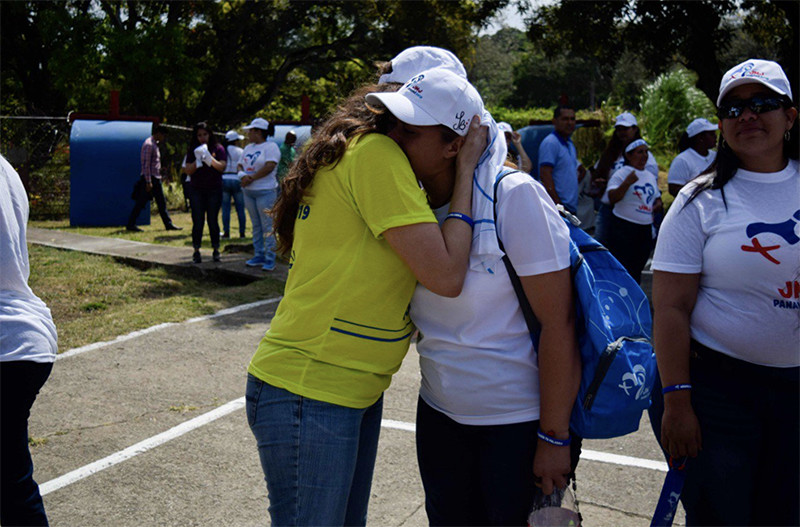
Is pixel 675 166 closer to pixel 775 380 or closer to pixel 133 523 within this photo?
pixel 775 380

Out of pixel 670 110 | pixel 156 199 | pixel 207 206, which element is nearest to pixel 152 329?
pixel 207 206

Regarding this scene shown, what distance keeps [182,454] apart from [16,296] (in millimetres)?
2010

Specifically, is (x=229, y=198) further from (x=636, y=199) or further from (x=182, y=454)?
(x=182, y=454)

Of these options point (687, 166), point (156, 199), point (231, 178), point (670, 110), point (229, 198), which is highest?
point (670, 110)

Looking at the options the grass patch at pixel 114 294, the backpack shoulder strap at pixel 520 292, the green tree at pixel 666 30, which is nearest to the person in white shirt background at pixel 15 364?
the backpack shoulder strap at pixel 520 292

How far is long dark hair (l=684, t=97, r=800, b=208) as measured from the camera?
8.27ft

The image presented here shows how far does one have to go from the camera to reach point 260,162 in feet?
32.8

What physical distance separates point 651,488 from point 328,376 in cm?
258

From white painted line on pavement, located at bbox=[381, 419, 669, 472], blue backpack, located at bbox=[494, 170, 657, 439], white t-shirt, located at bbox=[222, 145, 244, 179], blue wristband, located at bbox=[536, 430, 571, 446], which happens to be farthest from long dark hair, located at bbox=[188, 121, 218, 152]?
blue wristband, located at bbox=[536, 430, 571, 446]

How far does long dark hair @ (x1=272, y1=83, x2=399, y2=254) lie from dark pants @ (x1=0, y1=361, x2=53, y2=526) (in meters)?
1.04

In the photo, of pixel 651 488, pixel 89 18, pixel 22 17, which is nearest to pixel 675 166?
pixel 651 488

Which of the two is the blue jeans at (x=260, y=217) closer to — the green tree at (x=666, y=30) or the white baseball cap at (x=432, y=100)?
the green tree at (x=666, y=30)

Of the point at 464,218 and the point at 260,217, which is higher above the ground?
the point at 464,218

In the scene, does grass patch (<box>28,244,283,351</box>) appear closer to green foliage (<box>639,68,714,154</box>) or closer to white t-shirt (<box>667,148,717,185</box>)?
white t-shirt (<box>667,148,717,185</box>)
